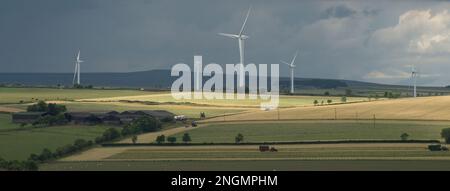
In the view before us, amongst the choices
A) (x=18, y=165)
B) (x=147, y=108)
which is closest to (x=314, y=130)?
(x=18, y=165)

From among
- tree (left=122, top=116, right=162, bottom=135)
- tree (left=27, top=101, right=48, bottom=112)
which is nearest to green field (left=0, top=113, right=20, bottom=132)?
tree (left=27, top=101, right=48, bottom=112)

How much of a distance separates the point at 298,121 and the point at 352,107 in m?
22.7

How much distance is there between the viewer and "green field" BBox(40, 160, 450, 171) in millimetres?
53531

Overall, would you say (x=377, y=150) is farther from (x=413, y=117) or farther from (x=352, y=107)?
(x=352, y=107)

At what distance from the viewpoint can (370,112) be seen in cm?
10988

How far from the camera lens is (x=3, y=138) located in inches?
3206

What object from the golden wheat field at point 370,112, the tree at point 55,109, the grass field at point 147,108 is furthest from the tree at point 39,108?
the golden wheat field at point 370,112

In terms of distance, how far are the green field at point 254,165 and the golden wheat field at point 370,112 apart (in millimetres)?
45203

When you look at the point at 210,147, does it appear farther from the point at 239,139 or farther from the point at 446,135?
the point at 446,135

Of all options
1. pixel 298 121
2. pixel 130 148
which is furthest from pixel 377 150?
pixel 298 121

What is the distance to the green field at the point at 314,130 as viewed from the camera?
80.0 meters

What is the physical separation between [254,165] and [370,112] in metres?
56.1

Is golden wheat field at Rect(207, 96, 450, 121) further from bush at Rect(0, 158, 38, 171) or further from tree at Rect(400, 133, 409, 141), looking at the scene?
bush at Rect(0, 158, 38, 171)

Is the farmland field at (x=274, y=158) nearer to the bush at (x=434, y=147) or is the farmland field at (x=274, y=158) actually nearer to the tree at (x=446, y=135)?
the bush at (x=434, y=147)
